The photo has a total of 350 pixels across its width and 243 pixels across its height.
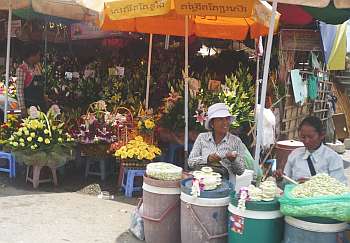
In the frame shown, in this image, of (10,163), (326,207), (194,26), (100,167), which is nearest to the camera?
(326,207)

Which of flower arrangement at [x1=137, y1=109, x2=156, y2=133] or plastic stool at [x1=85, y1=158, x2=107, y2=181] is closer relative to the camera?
flower arrangement at [x1=137, y1=109, x2=156, y2=133]

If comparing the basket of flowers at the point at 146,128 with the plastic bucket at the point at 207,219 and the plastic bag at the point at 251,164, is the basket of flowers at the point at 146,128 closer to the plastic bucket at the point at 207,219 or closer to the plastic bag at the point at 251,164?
the plastic bag at the point at 251,164

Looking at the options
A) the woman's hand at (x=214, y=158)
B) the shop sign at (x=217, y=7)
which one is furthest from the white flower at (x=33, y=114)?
the woman's hand at (x=214, y=158)

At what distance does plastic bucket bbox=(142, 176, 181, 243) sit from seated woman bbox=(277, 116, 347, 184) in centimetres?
96

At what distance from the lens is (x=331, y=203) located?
317 cm

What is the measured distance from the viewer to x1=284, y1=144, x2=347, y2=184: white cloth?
3836 mm

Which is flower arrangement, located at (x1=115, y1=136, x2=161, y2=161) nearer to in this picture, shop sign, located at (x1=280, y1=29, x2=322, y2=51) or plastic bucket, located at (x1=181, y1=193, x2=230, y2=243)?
plastic bucket, located at (x1=181, y1=193, x2=230, y2=243)

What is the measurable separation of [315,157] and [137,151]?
8.91 ft

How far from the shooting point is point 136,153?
6.07 m

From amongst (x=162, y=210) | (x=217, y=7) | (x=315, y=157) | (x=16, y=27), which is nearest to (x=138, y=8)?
(x=217, y=7)

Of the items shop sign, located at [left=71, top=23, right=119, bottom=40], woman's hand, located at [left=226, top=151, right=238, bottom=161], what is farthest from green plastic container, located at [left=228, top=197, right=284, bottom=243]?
shop sign, located at [left=71, top=23, right=119, bottom=40]

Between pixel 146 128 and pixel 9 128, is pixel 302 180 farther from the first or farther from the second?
pixel 9 128

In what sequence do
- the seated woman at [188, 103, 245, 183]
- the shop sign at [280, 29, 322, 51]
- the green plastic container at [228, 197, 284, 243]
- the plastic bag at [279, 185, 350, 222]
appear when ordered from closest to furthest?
the plastic bag at [279, 185, 350, 222] < the green plastic container at [228, 197, 284, 243] < the seated woman at [188, 103, 245, 183] < the shop sign at [280, 29, 322, 51]

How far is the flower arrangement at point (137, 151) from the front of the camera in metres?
6.06
